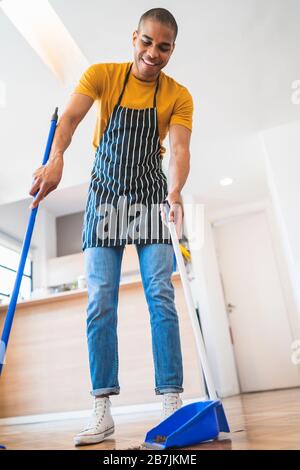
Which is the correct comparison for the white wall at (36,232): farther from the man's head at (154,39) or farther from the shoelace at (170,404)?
the shoelace at (170,404)

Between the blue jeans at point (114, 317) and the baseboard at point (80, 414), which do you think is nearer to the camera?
the blue jeans at point (114, 317)

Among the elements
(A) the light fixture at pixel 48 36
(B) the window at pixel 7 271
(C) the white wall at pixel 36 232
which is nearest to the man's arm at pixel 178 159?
(A) the light fixture at pixel 48 36

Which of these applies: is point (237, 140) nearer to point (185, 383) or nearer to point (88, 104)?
point (185, 383)

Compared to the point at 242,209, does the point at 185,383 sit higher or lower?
lower

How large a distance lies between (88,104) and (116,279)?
1.86 feet

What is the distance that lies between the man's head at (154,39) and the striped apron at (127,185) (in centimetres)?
8

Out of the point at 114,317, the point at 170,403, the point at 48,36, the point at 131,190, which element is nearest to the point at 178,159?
the point at 131,190

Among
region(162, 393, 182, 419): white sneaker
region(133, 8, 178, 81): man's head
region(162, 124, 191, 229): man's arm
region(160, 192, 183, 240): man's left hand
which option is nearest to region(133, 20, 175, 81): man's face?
region(133, 8, 178, 81): man's head

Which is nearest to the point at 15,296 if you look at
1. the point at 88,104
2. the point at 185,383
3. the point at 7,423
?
the point at 88,104

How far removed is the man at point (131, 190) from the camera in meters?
1.06

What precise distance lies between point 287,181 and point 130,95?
2463 millimetres

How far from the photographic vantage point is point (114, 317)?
113 cm

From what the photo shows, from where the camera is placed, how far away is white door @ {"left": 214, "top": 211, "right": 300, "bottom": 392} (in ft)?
14.5

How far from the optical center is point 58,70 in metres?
2.67
